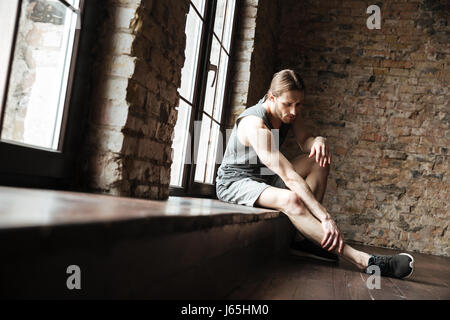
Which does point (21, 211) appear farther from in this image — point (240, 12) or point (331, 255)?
point (240, 12)

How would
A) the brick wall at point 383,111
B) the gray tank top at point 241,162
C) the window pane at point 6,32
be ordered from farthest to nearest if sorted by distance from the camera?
the brick wall at point 383,111
the gray tank top at point 241,162
the window pane at point 6,32

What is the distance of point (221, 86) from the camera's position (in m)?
3.93

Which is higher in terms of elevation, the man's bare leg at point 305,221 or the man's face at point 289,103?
the man's face at point 289,103

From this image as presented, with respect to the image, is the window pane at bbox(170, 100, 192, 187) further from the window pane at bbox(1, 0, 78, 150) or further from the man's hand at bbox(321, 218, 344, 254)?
the window pane at bbox(1, 0, 78, 150)

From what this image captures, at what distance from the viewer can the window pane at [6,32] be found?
1.31 metres

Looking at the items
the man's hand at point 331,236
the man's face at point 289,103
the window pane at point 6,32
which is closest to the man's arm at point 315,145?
the man's face at point 289,103

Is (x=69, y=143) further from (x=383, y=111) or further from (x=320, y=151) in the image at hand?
(x=383, y=111)

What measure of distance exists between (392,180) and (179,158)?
116 inches

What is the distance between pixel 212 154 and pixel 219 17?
1.19 meters

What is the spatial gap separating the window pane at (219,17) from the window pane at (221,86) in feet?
0.66

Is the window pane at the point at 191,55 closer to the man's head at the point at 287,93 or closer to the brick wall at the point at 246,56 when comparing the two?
the man's head at the point at 287,93

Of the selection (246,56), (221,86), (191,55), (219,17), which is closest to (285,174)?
(191,55)

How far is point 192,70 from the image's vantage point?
3100 millimetres

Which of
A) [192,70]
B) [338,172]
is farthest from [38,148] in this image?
[338,172]
